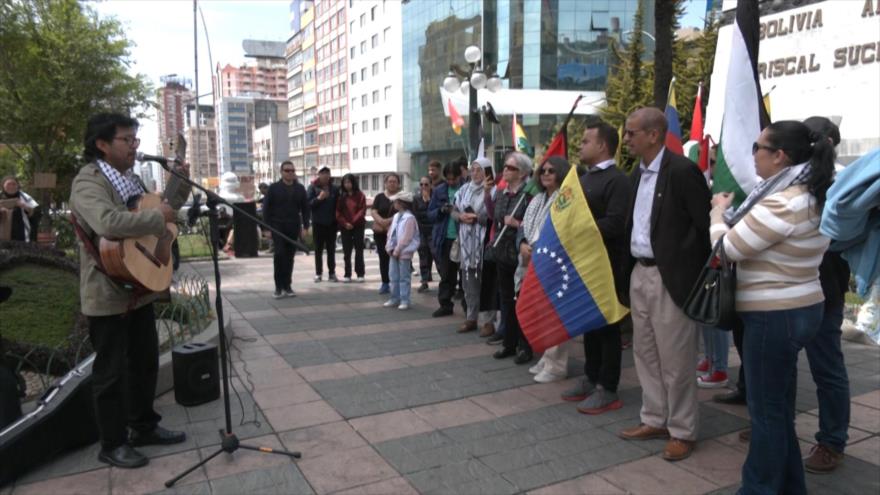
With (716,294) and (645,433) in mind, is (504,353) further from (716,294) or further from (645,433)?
(716,294)

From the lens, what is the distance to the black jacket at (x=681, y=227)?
3627mm

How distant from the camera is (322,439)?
4145mm

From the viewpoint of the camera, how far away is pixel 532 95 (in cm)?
1298

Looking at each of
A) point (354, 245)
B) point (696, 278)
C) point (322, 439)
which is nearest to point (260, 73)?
point (354, 245)

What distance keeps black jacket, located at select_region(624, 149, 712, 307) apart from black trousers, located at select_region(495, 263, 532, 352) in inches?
88.0

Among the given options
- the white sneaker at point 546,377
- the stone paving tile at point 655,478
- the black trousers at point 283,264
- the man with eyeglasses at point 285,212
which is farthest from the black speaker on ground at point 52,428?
the man with eyeglasses at point 285,212

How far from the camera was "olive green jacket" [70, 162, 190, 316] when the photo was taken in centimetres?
341

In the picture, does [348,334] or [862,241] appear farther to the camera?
[348,334]

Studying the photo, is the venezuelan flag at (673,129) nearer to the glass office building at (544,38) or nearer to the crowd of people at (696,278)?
the crowd of people at (696,278)

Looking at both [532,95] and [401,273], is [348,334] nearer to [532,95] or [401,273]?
[401,273]

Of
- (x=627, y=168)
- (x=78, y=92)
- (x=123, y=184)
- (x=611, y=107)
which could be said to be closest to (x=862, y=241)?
(x=123, y=184)

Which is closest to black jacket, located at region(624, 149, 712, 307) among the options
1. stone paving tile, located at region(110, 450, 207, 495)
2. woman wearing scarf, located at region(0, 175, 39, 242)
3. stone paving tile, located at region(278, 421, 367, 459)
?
stone paving tile, located at region(278, 421, 367, 459)

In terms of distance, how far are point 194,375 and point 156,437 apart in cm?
75

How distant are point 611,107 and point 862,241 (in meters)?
30.3
